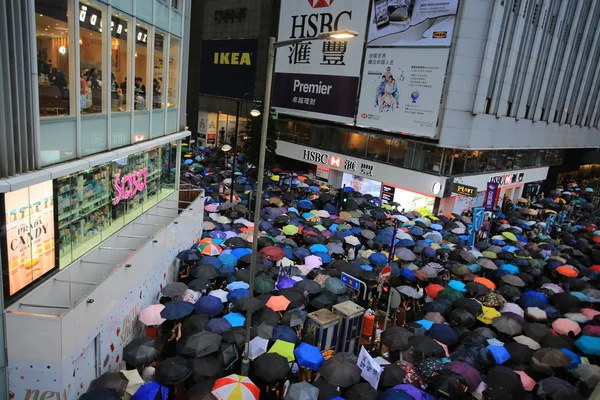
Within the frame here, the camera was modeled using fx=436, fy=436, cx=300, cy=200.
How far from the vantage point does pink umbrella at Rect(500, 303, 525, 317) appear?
13.8 metres

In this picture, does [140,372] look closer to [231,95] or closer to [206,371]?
[206,371]

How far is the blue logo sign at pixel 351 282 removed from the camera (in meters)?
13.6

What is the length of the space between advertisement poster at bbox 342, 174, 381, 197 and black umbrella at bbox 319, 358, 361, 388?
2190 cm

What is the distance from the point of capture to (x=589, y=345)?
11789 millimetres

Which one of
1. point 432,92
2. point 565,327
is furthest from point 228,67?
point 565,327

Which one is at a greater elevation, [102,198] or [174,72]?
[174,72]

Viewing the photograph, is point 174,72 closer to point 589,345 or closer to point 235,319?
point 235,319

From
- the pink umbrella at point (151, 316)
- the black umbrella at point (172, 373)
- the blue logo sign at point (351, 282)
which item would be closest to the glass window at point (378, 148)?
the blue logo sign at point (351, 282)

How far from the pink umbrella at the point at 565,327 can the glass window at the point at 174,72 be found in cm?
1482

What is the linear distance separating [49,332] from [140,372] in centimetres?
289

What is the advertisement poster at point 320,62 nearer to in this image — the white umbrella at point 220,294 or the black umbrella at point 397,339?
the white umbrella at point 220,294

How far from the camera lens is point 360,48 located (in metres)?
28.1

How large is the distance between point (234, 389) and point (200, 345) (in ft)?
5.42

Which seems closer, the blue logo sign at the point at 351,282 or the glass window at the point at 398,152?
the blue logo sign at the point at 351,282
